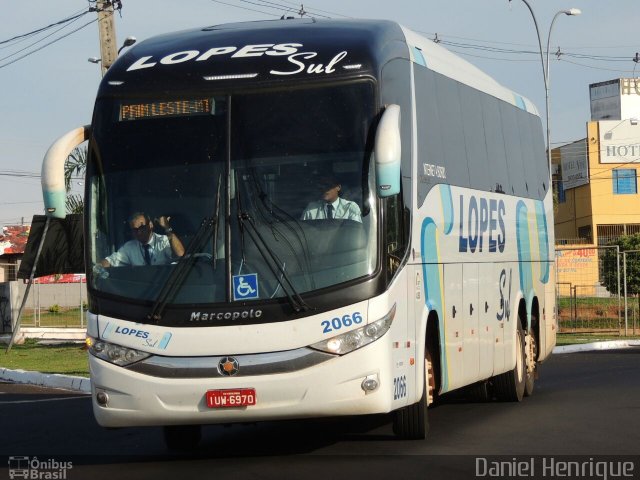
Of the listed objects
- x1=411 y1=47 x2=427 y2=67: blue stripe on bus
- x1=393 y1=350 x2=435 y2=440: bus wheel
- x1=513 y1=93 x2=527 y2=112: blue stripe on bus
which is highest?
x1=513 y1=93 x2=527 y2=112: blue stripe on bus

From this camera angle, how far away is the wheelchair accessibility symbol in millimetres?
9539

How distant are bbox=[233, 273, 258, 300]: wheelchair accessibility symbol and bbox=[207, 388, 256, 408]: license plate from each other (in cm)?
71

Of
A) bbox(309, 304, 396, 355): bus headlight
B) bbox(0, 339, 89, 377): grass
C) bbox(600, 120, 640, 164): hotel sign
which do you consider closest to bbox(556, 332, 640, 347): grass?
bbox(0, 339, 89, 377): grass

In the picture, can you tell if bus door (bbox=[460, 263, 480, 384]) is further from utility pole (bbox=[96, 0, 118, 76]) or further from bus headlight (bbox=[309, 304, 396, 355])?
utility pole (bbox=[96, 0, 118, 76])

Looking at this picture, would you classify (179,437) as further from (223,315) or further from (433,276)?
(433,276)

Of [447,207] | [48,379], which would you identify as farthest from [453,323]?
[48,379]

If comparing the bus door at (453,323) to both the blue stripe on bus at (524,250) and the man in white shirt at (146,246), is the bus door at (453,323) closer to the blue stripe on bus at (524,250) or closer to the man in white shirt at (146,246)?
the blue stripe on bus at (524,250)

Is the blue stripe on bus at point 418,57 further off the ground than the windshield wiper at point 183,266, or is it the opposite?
the blue stripe on bus at point 418,57

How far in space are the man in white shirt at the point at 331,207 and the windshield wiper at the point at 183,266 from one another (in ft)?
2.39

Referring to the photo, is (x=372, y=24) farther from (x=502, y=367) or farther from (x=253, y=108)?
(x=502, y=367)

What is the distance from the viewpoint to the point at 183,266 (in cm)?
963

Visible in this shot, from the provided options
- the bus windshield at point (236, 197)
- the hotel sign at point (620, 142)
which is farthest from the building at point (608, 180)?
the bus windshield at point (236, 197)

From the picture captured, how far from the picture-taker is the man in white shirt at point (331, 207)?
9648 mm

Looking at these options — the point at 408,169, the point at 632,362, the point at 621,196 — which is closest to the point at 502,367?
the point at 408,169
